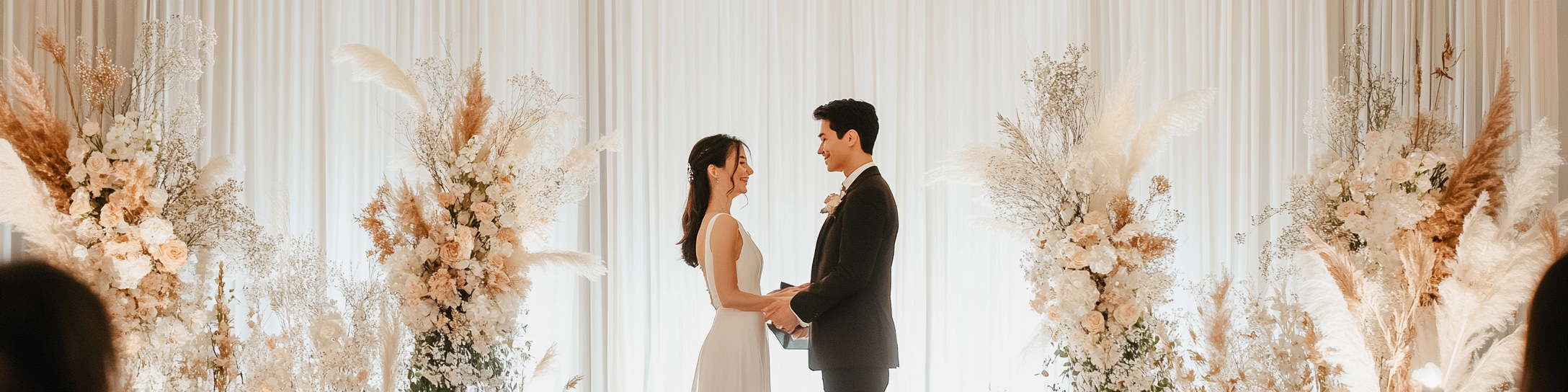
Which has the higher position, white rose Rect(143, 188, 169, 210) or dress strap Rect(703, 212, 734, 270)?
white rose Rect(143, 188, 169, 210)

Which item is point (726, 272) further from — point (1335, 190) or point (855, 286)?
point (1335, 190)

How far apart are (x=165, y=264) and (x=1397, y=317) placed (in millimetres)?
4029

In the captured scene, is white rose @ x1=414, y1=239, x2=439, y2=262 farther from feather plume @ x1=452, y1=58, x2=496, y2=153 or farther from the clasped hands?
the clasped hands

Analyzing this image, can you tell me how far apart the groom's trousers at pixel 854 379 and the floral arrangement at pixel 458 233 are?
1097mm

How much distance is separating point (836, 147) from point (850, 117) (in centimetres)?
10

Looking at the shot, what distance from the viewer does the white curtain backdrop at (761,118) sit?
4.42 meters

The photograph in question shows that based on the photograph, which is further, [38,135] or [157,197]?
[157,197]

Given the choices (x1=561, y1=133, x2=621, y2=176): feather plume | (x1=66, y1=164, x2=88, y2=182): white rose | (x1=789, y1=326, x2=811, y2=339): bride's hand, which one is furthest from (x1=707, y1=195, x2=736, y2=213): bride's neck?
(x1=66, y1=164, x2=88, y2=182): white rose

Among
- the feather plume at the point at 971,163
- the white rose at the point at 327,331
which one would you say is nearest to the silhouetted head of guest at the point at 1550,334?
Result: the feather plume at the point at 971,163

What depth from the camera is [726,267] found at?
9.89 feet

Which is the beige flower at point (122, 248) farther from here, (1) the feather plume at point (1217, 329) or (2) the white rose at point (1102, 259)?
(1) the feather plume at point (1217, 329)

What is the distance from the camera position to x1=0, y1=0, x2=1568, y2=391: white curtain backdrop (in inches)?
174

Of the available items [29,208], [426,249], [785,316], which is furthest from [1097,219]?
[29,208]

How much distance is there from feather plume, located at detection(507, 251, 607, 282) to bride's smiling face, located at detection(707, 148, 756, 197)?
629mm
